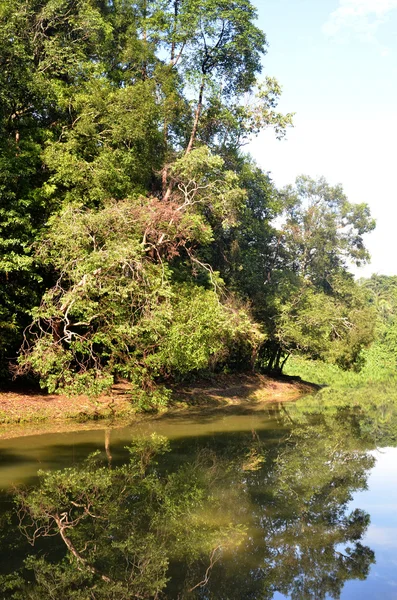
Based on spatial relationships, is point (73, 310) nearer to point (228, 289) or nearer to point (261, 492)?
point (261, 492)

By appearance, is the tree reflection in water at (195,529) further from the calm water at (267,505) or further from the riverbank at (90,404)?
the riverbank at (90,404)

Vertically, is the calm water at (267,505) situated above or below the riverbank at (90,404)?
above

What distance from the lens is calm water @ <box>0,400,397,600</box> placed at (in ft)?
17.0

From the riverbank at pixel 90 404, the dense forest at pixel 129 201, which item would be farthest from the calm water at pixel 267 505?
the dense forest at pixel 129 201

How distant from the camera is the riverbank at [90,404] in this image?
1406 cm

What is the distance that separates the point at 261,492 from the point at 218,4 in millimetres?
20449

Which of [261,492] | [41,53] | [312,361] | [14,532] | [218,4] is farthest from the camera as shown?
[312,361]

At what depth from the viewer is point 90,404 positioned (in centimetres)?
1620

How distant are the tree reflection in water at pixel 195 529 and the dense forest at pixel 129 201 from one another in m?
5.90

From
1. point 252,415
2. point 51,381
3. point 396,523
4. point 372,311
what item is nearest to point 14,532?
point 396,523

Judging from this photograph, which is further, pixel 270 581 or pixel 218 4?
pixel 218 4

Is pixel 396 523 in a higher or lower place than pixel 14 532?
higher

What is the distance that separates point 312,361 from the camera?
29.6 metres

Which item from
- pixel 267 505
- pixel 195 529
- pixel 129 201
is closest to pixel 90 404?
pixel 129 201
